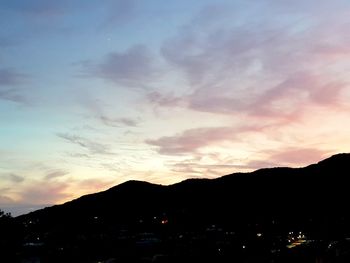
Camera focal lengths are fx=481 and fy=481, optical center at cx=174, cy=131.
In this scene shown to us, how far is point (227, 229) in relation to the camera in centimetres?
A: 12744

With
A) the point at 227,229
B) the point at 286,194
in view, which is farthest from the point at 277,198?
the point at 227,229

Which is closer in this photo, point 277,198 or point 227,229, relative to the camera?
point 227,229

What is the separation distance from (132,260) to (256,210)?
98.3 metres

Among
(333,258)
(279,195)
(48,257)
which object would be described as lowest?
(333,258)

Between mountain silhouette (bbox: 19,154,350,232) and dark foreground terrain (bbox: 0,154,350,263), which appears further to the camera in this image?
mountain silhouette (bbox: 19,154,350,232)

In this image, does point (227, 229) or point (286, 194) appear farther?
point (286, 194)

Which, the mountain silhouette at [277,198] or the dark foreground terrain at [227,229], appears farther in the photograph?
the mountain silhouette at [277,198]

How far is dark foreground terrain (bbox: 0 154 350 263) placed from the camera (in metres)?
67.2

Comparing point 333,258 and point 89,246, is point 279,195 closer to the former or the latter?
point 89,246

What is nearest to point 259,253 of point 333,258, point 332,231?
point 333,258

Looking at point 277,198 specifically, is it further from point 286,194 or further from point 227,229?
point 227,229

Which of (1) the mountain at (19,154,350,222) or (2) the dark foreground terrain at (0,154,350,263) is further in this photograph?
(1) the mountain at (19,154,350,222)

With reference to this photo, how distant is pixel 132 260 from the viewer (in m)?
66.1

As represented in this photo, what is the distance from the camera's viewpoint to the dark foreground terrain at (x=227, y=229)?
67250 millimetres
